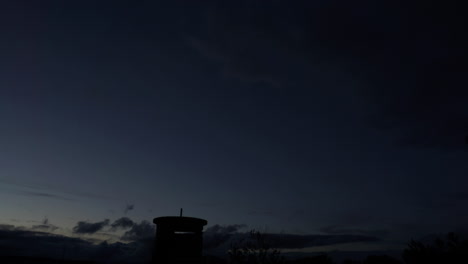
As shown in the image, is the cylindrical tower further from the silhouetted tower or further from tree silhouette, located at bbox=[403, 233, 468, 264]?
tree silhouette, located at bbox=[403, 233, 468, 264]

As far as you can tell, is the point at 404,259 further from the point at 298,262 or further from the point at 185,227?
the point at 185,227

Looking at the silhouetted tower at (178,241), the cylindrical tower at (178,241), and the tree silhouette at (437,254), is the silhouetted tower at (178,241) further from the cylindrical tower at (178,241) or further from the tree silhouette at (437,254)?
the tree silhouette at (437,254)

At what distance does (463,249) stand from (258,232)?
8142 millimetres

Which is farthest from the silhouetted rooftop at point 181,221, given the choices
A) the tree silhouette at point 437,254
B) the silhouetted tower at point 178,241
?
the tree silhouette at point 437,254

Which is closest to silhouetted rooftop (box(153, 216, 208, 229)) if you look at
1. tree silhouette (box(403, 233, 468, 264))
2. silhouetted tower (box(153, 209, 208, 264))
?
silhouetted tower (box(153, 209, 208, 264))

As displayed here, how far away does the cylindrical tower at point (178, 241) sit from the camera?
7512 mm

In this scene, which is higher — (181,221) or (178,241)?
(181,221)

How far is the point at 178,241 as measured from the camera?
7.63 metres

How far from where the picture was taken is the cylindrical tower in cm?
751

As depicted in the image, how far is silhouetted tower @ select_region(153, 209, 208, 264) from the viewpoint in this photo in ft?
24.6

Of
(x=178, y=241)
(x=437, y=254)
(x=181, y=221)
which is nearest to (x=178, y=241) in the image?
(x=178, y=241)

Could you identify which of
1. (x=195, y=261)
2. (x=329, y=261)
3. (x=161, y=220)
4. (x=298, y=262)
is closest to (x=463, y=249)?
(x=329, y=261)

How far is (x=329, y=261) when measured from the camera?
15.7m

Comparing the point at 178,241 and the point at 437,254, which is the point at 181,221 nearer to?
the point at 178,241
